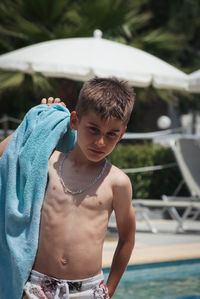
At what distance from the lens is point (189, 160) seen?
9.36 metres

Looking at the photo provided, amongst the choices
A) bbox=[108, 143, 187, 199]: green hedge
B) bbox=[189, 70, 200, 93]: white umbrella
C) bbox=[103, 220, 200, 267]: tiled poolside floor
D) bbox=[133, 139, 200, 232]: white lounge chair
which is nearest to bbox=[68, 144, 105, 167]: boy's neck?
bbox=[103, 220, 200, 267]: tiled poolside floor

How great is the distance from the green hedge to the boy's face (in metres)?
7.11

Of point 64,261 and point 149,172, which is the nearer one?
point 64,261

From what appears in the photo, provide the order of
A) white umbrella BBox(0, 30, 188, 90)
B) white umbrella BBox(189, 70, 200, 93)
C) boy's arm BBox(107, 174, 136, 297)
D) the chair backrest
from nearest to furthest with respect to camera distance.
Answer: boy's arm BBox(107, 174, 136, 297)
white umbrella BBox(0, 30, 188, 90)
white umbrella BBox(189, 70, 200, 93)
the chair backrest

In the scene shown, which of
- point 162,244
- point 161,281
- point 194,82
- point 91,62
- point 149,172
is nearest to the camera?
point 161,281

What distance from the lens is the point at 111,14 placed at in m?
11.4

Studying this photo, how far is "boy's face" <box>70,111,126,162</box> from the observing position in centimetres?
202

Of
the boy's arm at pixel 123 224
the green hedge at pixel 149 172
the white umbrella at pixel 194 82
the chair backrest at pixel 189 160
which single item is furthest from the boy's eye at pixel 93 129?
the green hedge at pixel 149 172

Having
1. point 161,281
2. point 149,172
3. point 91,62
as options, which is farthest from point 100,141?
point 149,172

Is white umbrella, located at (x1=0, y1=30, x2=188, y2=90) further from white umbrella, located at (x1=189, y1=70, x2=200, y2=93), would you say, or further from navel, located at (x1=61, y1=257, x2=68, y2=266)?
navel, located at (x1=61, y1=257, x2=68, y2=266)

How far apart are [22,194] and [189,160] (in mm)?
7380

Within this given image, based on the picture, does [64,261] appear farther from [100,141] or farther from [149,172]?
[149,172]

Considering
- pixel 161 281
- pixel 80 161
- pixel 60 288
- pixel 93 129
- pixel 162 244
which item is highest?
pixel 93 129

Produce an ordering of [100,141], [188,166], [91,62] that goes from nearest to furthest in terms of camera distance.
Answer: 1. [100,141]
2. [91,62]
3. [188,166]
